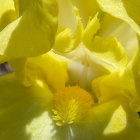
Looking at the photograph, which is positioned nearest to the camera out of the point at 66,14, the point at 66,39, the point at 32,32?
the point at 32,32

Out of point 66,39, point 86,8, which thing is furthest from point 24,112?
point 86,8

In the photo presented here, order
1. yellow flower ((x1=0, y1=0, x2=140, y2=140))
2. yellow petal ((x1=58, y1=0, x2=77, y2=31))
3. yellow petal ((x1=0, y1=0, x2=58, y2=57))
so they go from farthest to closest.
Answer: yellow petal ((x1=58, y1=0, x2=77, y2=31)) < yellow flower ((x1=0, y1=0, x2=140, y2=140)) < yellow petal ((x1=0, y1=0, x2=58, y2=57))

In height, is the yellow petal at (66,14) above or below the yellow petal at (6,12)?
below

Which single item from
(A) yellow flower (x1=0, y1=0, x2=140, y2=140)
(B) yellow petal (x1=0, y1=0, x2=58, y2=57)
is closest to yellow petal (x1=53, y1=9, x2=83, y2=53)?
(A) yellow flower (x1=0, y1=0, x2=140, y2=140)

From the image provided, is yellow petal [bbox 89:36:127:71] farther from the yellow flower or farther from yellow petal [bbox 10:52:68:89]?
yellow petal [bbox 10:52:68:89]

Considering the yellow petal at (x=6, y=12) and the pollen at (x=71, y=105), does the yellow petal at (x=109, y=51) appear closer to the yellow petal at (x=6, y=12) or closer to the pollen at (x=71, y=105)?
the pollen at (x=71, y=105)

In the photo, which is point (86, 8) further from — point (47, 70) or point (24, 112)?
point (24, 112)

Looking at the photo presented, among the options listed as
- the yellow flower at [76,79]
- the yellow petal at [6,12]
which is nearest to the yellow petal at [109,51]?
the yellow flower at [76,79]
